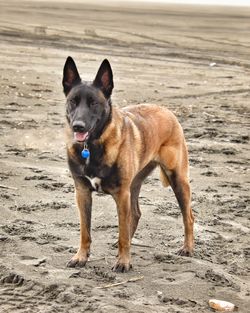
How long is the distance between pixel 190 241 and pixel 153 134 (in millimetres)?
1007

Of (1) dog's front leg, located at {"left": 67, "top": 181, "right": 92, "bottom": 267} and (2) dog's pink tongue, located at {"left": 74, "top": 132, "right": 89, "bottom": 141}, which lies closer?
(2) dog's pink tongue, located at {"left": 74, "top": 132, "right": 89, "bottom": 141}

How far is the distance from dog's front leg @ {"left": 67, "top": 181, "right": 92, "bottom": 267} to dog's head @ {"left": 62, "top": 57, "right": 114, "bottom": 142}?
0.52 meters

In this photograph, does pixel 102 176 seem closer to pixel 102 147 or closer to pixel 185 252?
pixel 102 147

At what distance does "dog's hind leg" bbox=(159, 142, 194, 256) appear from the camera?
620 centimetres

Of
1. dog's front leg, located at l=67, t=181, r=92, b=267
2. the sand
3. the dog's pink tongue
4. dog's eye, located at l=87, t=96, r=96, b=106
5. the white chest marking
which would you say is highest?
dog's eye, located at l=87, t=96, r=96, b=106

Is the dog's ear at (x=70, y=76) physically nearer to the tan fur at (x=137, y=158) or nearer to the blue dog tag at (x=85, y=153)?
the tan fur at (x=137, y=158)

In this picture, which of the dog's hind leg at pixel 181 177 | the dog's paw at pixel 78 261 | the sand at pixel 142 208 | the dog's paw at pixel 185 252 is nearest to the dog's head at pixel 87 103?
the dog's hind leg at pixel 181 177

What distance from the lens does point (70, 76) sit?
5645 millimetres

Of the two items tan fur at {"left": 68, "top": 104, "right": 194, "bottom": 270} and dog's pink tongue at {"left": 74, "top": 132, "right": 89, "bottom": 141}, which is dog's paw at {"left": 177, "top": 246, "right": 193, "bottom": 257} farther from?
dog's pink tongue at {"left": 74, "top": 132, "right": 89, "bottom": 141}

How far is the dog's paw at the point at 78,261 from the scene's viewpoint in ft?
18.8

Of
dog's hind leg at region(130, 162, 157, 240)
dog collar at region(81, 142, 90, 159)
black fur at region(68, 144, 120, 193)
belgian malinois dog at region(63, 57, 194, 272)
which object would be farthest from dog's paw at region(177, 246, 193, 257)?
dog collar at region(81, 142, 90, 159)

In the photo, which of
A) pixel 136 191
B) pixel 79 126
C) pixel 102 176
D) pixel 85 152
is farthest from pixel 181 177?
pixel 79 126

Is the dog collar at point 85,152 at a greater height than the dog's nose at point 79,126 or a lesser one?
lesser

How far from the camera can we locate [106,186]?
5562mm
